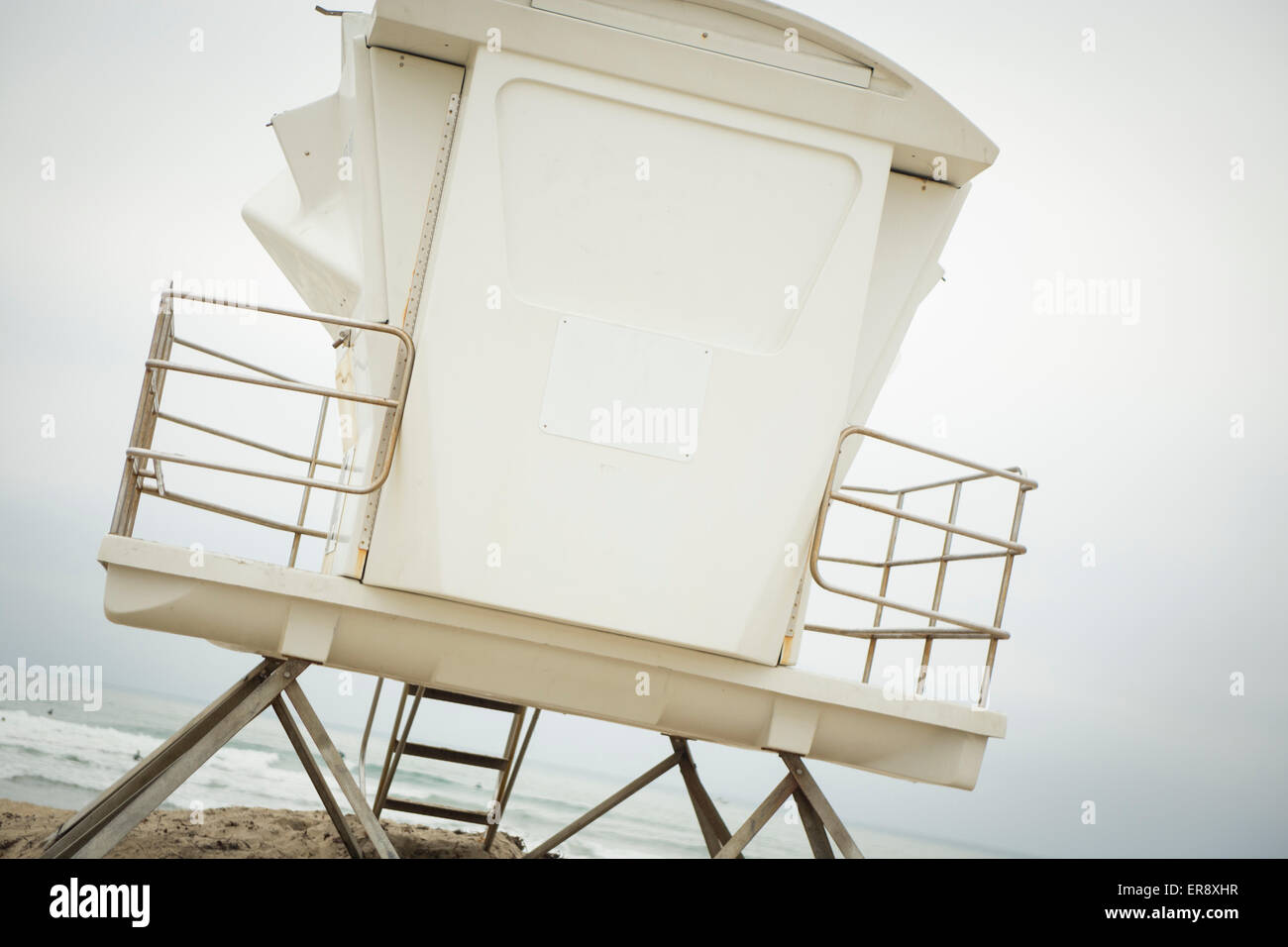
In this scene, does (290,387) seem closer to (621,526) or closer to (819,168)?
(621,526)

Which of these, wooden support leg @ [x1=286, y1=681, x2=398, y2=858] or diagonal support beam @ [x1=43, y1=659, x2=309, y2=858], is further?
wooden support leg @ [x1=286, y1=681, x2=398, y2=858]

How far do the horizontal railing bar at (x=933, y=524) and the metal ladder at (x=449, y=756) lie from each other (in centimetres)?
330

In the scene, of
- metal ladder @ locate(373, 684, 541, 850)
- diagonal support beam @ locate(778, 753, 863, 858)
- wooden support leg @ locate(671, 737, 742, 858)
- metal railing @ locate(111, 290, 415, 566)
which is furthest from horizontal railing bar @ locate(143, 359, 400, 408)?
wooden support leg @ locate(671, 737, 742, 858)

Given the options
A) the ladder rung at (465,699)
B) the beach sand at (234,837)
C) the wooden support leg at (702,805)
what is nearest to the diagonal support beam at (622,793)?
the wooden support leg at (702,805)

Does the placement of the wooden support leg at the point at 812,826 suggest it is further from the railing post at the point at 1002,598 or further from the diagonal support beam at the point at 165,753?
the diagonal support beam at the point at 165,753

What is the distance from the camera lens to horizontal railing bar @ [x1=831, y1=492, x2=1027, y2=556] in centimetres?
468

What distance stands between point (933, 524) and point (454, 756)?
380 centimetres

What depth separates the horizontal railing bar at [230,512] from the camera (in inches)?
201

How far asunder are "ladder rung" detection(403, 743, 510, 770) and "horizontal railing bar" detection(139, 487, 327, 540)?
4.83 ft

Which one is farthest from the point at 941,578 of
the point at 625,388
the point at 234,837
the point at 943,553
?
the point at 234,837

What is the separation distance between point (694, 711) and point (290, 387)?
223 cm

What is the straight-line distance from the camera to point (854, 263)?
15.8ft

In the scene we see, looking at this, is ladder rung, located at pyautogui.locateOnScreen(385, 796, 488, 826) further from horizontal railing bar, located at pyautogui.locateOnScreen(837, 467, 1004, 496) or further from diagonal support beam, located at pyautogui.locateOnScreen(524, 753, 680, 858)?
horizontal railing bar, located at pyautogui.locateOnScreen(837, 467, 1004, 496)
